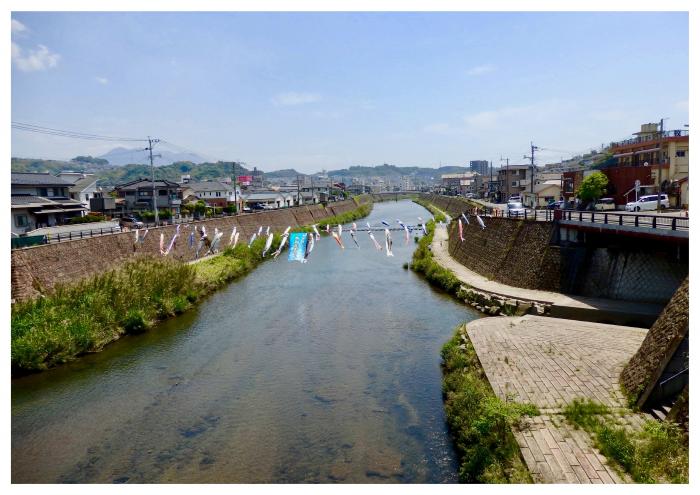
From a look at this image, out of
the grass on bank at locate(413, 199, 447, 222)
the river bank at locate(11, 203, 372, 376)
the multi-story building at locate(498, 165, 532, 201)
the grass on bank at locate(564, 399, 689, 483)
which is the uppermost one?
the multi-story building at locate(498, 165, 532, 201)

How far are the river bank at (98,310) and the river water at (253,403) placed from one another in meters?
0.64

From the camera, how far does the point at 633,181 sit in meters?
36.9

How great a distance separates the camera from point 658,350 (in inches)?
456

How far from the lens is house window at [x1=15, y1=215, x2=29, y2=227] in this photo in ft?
107

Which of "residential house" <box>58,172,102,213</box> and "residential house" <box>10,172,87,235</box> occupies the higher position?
"residential house" <box>58,172,102,213</box>

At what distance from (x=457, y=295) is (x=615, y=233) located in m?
8.80

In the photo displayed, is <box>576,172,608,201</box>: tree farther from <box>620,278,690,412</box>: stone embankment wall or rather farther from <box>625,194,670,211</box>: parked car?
<box>620,278,690,412</box>: stone embankment wall

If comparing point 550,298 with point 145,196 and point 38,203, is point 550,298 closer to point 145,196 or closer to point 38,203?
point 38,203

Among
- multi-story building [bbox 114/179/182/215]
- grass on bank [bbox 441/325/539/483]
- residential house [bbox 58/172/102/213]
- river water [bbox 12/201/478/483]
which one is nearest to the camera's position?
grass on bank [bbox 441/325/539/483]

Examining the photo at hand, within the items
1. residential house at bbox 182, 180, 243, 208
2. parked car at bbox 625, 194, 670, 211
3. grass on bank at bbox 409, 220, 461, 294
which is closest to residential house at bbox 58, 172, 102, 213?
residential house at bbox 182, 180, 243, 208

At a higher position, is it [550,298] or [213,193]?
[213,193]

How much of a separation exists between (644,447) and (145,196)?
58971 millimetres

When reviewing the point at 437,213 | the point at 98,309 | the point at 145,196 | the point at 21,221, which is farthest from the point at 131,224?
the point at 437,213

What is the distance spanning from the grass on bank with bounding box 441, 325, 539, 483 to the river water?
1.72 feet
